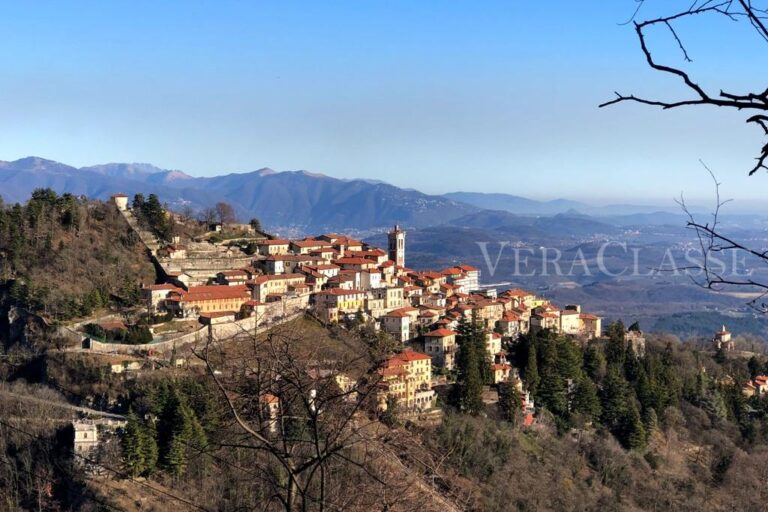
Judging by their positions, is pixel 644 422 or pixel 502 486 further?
pixel 644 422

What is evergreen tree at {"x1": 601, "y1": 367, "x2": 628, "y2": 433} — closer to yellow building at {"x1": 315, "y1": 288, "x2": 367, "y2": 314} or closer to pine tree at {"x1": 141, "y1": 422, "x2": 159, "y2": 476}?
yellow building at {"x1": 315, "y1": 288, "x2": 367, "y2": 314}

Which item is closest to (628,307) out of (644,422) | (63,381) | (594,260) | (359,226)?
(594,260)

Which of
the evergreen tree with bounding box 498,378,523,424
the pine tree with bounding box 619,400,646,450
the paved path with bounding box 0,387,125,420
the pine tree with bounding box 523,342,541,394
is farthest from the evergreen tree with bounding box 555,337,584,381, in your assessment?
the paved path with bounding box 0,387,125,420

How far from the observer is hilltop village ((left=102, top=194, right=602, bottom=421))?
72.4ft

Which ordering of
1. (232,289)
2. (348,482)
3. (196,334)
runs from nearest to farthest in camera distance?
(348,482) → (196,334) → (232,289)

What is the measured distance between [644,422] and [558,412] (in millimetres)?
2900

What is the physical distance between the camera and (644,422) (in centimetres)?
2403

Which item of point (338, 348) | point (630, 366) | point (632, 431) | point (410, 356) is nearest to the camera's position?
point (338, 348)

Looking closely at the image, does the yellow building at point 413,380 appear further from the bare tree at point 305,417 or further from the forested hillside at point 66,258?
the bare tree at point 305,417

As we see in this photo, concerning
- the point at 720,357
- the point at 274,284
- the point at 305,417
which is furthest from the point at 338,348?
the point at 720,357

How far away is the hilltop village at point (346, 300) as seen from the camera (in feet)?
72.4

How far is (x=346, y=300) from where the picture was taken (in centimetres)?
2489

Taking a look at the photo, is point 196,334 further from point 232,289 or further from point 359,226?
point 359,226

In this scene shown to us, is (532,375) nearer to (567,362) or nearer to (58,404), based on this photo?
(567,362)
